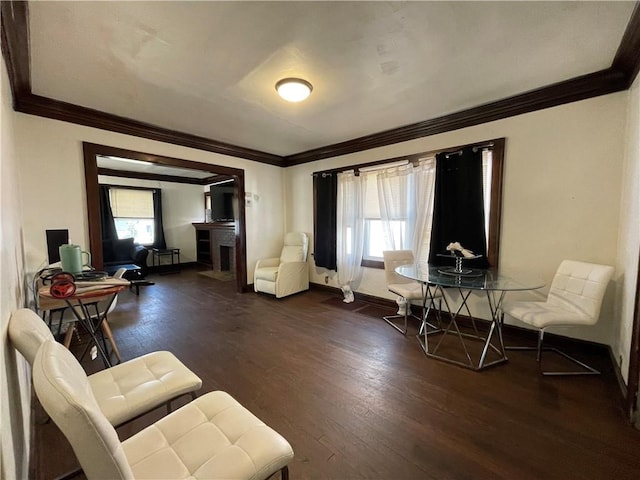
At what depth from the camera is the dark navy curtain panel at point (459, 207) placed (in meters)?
2.92

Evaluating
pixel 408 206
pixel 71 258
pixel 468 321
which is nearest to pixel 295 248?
pixel 408 206

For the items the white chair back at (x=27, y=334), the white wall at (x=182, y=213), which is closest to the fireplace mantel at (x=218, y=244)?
the white wall at (x=182, y=213)

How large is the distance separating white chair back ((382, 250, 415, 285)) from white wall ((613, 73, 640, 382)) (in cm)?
177

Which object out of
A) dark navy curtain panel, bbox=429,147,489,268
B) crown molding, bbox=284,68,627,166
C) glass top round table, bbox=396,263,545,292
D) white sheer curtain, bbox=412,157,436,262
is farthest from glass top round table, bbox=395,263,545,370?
crown molding, bbox=284,68,627,166

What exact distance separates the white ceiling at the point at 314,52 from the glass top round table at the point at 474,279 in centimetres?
170

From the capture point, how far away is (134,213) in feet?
20.8

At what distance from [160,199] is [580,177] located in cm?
773

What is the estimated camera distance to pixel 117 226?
20.0 feet

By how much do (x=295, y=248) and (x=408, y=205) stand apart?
2.13 m

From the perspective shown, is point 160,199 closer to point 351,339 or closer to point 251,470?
point 351,339

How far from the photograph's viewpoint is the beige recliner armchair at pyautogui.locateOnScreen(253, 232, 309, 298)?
4191 millimetres

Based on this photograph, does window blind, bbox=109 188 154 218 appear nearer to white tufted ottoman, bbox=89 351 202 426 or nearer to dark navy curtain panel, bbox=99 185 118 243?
dark navy curtain panel, bbox=99 185 118 243

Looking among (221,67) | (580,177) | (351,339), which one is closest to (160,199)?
(221,67)

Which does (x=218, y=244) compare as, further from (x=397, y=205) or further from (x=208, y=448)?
(x=208, y=448)
